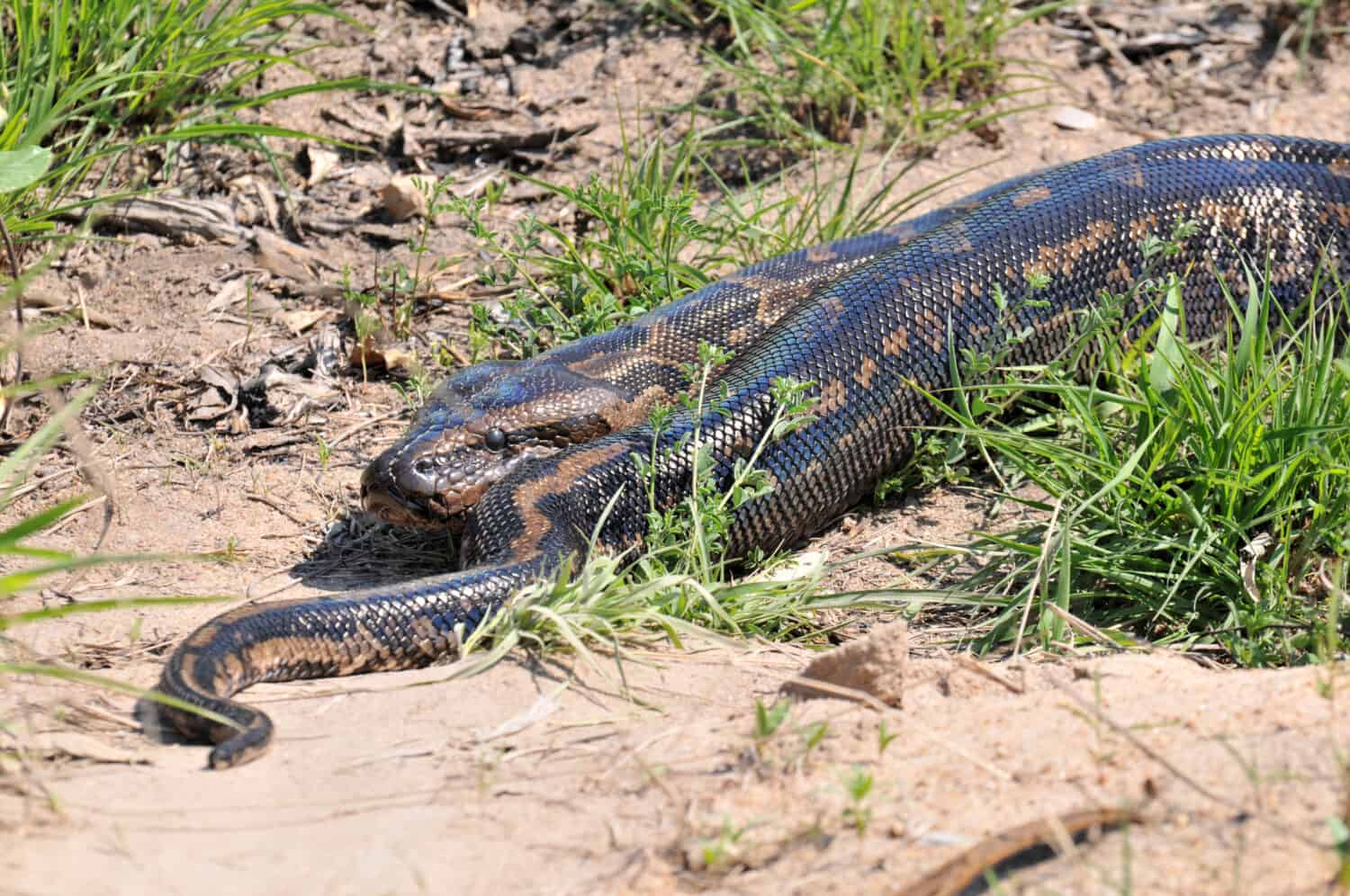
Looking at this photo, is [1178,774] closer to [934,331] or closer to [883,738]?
[883,738]

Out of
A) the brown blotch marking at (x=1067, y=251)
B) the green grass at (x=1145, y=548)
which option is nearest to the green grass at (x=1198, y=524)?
the green grass at (x=1145, y=548)

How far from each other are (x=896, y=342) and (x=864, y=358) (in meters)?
0.17

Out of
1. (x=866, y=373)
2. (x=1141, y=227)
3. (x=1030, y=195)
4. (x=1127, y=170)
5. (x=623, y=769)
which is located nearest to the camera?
(x=623, y=769)

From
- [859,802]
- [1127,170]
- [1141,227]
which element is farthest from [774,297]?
[859,802]

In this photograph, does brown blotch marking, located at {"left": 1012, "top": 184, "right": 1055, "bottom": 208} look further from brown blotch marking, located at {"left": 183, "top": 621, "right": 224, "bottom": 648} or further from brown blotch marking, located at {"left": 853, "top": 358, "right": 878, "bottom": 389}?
brown blotch marking, located at {"left": 183, "top": 621, "right": 224, "bottom": 648}

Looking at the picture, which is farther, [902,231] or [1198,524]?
[902,231]

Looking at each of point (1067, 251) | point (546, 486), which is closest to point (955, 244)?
point (1067, 251)

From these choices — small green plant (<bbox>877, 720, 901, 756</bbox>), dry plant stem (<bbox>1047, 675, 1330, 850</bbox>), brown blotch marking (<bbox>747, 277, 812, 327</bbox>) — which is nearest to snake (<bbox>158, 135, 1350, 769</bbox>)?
brown blotch marking (<bbox>747, 277, 812, 327</bbox>)

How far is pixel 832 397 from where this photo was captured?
18.6 feet

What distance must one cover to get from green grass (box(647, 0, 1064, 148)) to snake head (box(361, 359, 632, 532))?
8.26 feet

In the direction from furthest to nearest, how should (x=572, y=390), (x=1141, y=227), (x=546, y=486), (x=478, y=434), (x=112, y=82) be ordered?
(x=112, y=82) < (x=1141, y=227) < (x=572, y=390) < (x=478, y=434) < (x=546, y=486)

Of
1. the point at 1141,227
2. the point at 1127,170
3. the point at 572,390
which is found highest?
the point at 1127,170

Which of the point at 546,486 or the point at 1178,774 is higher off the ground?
the point at 1178,774

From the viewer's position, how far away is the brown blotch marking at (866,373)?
574 cm
